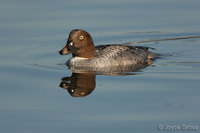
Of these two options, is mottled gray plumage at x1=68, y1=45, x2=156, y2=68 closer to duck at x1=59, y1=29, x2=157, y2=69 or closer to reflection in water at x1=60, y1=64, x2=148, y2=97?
duck at x1=59, y1=29, x2=157, y2=69

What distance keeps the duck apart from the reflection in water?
274mm

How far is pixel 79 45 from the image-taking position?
15484mm

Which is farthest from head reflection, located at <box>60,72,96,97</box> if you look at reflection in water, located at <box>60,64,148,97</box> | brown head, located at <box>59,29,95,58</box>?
brown head, located at <box>59,29,95,58</box>

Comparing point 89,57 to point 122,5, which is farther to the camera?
point 122,5

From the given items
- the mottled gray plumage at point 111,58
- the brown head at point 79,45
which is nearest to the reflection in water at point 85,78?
the mottled gray plumage at point 111,58

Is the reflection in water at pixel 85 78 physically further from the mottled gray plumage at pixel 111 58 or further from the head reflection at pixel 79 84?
the mottled gray plumage at pixel 111 58

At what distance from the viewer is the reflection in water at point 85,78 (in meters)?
13.0

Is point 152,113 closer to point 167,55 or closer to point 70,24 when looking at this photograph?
point 167,55

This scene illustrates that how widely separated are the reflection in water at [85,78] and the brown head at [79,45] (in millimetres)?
563

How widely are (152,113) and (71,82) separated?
10.8ft

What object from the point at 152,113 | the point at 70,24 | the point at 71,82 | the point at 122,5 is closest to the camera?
the point at 152,113

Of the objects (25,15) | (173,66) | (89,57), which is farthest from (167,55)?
(25,15)

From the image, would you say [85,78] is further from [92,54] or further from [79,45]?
[92,54]

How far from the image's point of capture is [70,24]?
18.7 m
